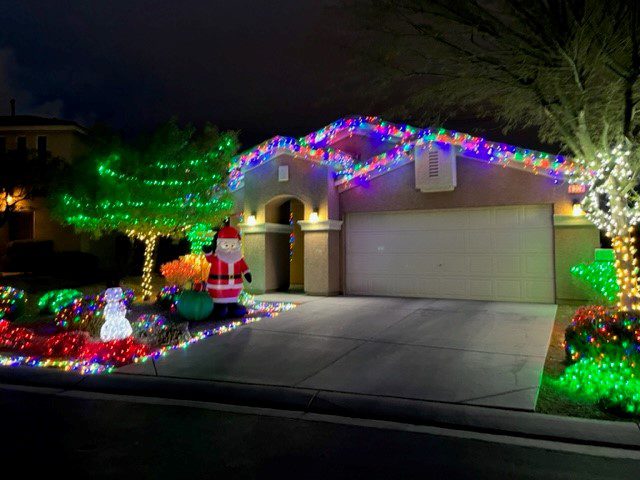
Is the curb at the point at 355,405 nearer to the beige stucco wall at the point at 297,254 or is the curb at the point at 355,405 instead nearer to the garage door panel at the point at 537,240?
the garage door panel at the point at 537,240

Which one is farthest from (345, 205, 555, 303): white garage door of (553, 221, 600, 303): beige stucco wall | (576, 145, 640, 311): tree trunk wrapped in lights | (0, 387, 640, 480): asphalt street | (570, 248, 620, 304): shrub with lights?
(0, 387, 640, 480): asphalt street

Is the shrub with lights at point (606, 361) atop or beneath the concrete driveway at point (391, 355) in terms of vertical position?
atop

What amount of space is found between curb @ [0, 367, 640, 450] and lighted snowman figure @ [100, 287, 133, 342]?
1187mm

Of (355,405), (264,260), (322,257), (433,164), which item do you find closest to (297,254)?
(264,260)

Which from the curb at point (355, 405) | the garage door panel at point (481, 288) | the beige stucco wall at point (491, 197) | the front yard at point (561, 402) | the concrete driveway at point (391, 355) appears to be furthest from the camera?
the garage door panel at point (481, 288)

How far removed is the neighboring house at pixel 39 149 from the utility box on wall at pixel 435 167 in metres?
17.0

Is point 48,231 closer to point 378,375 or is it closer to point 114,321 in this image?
point 114,321

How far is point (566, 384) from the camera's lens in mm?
5715

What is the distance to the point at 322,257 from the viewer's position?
13703 mm

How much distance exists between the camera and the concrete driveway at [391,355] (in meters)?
5.85

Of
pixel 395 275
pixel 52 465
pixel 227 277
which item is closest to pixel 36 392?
pixel 52 465

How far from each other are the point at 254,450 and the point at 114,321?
4.58m

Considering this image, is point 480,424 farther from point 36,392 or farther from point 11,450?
point 36,392

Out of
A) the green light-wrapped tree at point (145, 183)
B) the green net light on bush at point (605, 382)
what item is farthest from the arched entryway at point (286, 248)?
the green net light on bush at point (605, 382)
